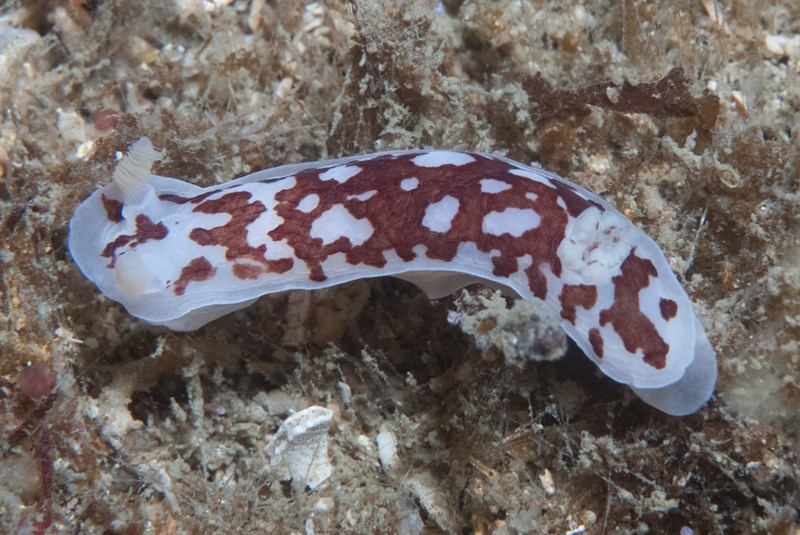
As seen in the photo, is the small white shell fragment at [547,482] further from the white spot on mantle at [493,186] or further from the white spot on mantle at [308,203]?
the white spot on mantle at [308,203]

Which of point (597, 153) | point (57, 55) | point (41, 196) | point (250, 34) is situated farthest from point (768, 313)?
point (57, 55)

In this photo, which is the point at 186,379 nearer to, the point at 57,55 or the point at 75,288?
the point at 75,288

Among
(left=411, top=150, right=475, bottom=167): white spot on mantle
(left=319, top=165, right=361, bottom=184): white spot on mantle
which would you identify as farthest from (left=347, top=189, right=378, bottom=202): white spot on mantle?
(left=411, top=150, right=475, bottom=167): white spot on mantle

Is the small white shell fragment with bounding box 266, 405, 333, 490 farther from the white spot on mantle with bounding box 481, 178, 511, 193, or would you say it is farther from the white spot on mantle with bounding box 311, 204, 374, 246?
the white spot on mantle with bounding box 481, 178, 511, 193

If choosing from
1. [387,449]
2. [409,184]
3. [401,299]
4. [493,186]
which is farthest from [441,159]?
[387,449]

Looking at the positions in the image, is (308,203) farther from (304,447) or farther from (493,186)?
(304,447)
